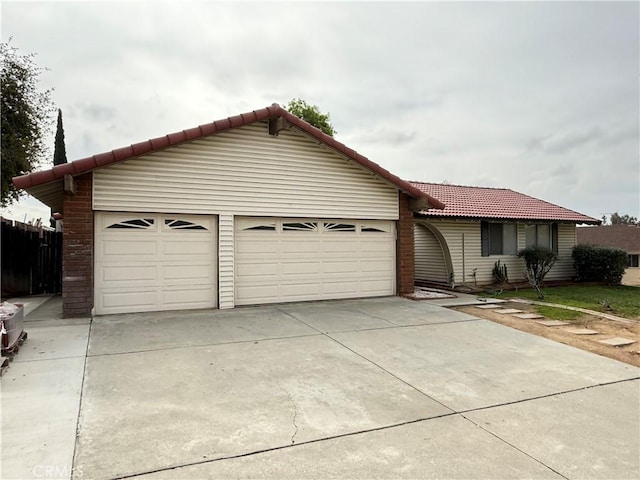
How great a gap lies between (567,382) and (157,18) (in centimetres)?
959

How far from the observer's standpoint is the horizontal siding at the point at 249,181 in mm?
8391

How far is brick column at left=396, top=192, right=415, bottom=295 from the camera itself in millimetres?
11117

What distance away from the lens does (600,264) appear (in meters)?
16.0

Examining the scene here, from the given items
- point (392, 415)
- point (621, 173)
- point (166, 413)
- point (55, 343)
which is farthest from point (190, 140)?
point (621, 173)

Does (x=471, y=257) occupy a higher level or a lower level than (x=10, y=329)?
higher

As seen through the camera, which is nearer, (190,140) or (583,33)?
(190,140)

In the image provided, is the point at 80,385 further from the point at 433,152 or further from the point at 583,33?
the point at 433,152

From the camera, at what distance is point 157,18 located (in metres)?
8.34

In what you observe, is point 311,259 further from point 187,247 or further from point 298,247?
point 187,247

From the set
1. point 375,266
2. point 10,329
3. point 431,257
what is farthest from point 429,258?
point 10,329

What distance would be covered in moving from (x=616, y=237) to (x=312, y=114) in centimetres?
2700

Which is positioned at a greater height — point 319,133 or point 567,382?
point 319,133

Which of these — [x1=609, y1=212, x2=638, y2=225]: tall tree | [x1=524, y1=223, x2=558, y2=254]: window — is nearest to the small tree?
[x1=524, y1=223, x2=558, y2=254]: window

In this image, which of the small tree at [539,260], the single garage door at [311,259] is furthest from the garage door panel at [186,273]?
the small tree at [539,260]
